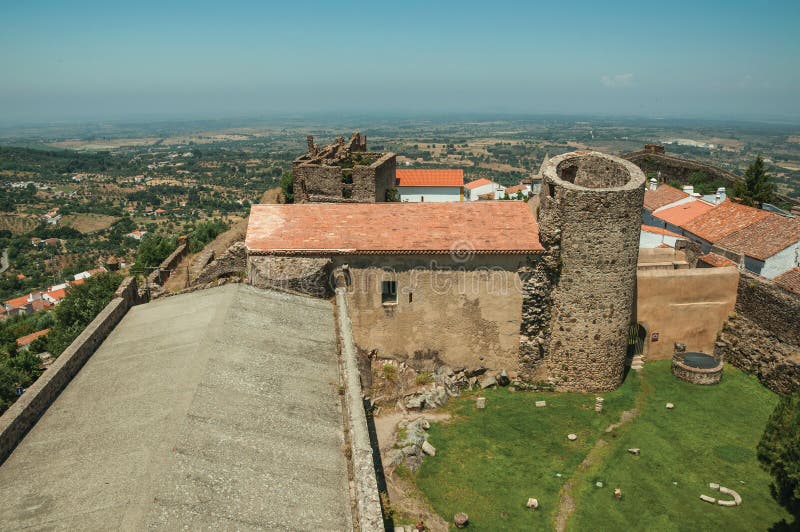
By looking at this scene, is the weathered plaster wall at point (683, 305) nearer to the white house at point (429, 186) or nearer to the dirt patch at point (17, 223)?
the white house at point (429, 186)

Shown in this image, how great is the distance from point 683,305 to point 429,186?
32108 millimetres

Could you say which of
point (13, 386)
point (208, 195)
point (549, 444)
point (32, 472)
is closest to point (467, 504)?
point (549, 444)

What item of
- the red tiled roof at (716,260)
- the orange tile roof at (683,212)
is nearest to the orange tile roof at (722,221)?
the orange tile roof at (683,212)

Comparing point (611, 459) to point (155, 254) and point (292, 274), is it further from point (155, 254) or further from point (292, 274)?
point (155, 254)

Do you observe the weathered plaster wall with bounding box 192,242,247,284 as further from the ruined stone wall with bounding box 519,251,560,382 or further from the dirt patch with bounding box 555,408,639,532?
the dirt patch with bounding box 555,408,639,532

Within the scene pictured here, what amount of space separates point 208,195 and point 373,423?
138 meters

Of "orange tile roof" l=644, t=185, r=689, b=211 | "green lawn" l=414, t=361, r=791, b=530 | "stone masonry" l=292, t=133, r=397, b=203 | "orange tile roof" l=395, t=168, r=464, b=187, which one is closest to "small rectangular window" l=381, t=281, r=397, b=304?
"green lawn" l=414, t=361, r=791, b=530

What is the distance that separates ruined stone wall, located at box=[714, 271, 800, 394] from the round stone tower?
4.52m

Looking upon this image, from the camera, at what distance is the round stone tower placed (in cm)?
1814

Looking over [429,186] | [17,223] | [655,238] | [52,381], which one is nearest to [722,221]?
[655,238]

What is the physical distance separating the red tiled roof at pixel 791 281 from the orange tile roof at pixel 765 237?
430 cm

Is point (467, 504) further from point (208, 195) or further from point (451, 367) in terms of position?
point (208, 195)

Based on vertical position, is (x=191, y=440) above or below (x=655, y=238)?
above

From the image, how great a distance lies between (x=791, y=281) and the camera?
2014cm
